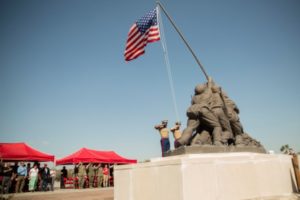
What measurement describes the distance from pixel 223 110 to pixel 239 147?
1.10 meters

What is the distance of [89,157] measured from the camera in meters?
17.2

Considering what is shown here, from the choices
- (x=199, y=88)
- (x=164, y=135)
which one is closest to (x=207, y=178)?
(x=199, y=88)

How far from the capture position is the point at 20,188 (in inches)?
585

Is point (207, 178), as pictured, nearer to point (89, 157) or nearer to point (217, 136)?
point (217, 136)

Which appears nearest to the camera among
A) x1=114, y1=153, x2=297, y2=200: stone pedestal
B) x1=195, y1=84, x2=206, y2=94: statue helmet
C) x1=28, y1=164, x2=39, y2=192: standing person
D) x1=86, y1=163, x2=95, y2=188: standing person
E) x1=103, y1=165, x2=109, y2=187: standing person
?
x1=114, y1=153, x2=297, y2=200: stone pedestal

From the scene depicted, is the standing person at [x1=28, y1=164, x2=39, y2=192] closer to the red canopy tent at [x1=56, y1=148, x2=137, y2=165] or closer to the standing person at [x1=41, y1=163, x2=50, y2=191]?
the standing person at [x1=41, y1=163, x2=50, y2=191]

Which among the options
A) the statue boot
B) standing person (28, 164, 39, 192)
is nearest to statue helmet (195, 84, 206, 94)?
the statue boot

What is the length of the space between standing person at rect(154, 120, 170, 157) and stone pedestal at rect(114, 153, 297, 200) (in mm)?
3500

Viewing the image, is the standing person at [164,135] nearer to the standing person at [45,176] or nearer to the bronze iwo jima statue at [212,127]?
the bronze iwo jima statue at [212,127]

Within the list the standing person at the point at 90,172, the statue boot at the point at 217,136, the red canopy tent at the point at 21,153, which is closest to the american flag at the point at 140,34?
the statue boot at the point at 217,136

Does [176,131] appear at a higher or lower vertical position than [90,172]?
higher

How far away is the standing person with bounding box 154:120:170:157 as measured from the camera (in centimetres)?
910

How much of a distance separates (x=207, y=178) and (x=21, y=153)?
44.8 ft

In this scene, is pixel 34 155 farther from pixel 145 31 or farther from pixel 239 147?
pixel 239 147
